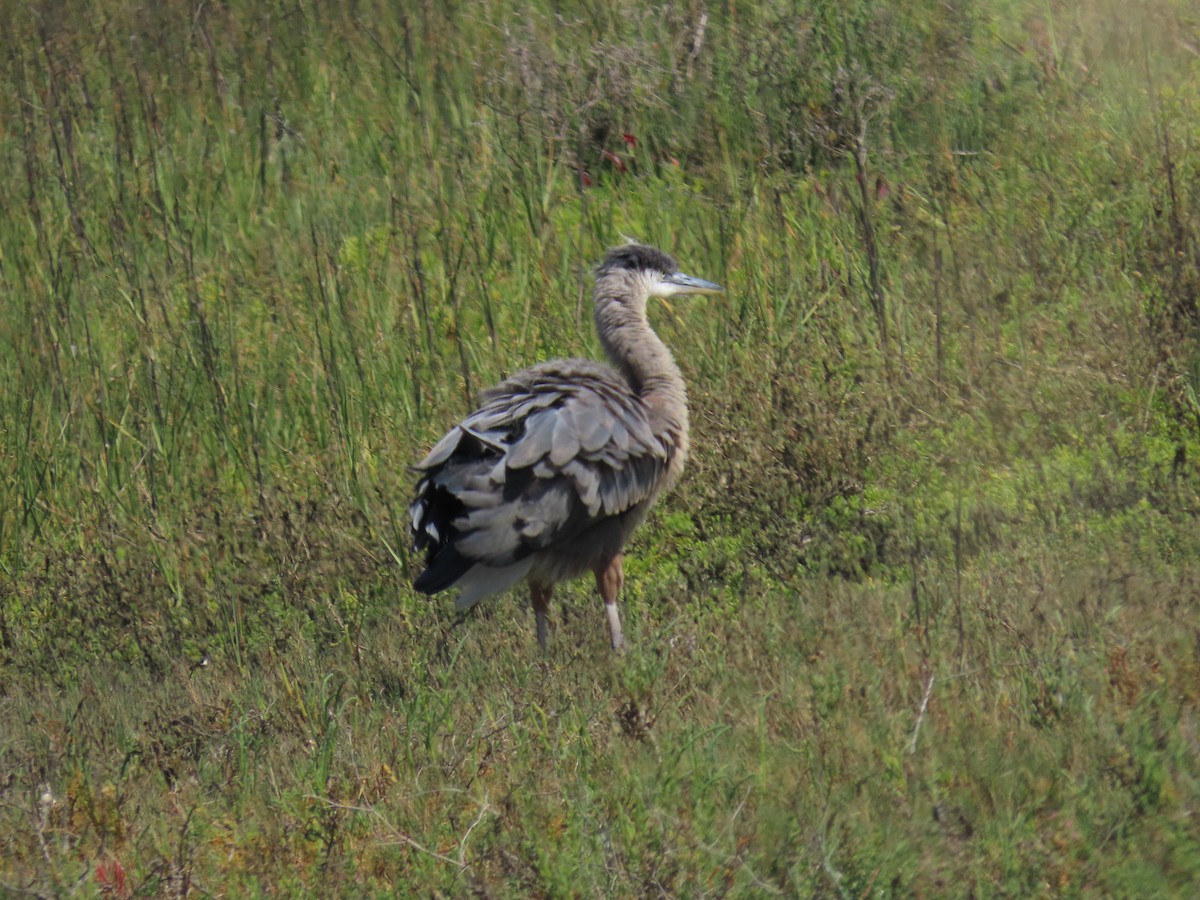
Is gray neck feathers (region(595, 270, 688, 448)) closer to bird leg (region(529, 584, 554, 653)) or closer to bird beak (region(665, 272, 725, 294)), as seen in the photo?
bird beak (region(665, 272, 725, 294))

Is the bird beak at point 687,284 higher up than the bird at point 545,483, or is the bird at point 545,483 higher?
the bird beak at point 687,284

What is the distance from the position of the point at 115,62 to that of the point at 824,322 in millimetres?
5538

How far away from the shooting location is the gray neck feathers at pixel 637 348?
257 inches

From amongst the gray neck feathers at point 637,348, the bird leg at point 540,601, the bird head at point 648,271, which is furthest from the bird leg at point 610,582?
the bird head at point 648,271

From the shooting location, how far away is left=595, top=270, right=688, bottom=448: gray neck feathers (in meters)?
6.53

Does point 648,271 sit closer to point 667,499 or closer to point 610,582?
point 667,499

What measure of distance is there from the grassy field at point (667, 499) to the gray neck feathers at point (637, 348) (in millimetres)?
379

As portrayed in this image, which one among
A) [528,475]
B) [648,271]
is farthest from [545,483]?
[648,271]

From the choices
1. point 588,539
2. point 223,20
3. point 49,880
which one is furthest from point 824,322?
point 223,20

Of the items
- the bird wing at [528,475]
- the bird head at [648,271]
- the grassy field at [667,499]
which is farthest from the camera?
the bird head at [648,271]

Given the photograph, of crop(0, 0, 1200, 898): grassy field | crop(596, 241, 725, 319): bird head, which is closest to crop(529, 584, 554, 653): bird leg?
crop(0, 0, 1200, 898): grassy field

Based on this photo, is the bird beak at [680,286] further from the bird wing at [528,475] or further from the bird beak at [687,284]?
the bird wing at [528,475]

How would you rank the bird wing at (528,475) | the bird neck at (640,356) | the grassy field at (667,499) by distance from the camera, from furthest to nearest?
the bird neck at (640,356) < the bird wing at (528,475) < the grassy field at (667,499)

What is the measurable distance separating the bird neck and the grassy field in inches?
14.6
